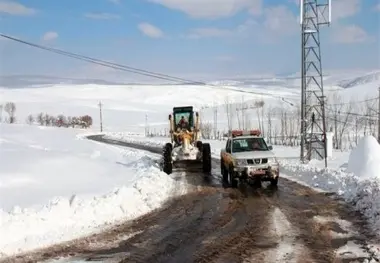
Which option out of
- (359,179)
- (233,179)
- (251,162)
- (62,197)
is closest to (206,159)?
(233,179)

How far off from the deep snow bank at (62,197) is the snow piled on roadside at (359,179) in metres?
Answer: 5.31

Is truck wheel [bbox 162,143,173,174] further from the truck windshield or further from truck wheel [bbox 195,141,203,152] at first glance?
the truck windshield

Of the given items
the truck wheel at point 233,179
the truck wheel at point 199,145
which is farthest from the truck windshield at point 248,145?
the truck wheel at point 199,145

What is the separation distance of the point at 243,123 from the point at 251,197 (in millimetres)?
92239

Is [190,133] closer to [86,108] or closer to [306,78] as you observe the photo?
[306,78]

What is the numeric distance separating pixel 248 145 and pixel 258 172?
1.94m

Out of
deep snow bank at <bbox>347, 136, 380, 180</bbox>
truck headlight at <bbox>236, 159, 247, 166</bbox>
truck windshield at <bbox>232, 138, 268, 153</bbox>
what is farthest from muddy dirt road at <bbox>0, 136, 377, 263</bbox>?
deep snow bank at <bbox>347, 136, 380, 180</bbox>

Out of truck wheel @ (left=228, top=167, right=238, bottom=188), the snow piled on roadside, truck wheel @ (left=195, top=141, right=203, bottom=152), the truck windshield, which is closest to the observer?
the snow piled on roadside

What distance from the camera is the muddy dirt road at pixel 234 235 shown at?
27.5 feet

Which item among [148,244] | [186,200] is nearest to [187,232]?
[148,244]

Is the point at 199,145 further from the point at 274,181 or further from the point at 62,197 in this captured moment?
the point at 62,197

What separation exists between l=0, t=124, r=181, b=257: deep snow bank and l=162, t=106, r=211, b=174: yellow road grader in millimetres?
1622

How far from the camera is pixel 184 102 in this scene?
652 feet

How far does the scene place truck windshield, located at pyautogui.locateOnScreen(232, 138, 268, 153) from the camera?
1836 centimetres
